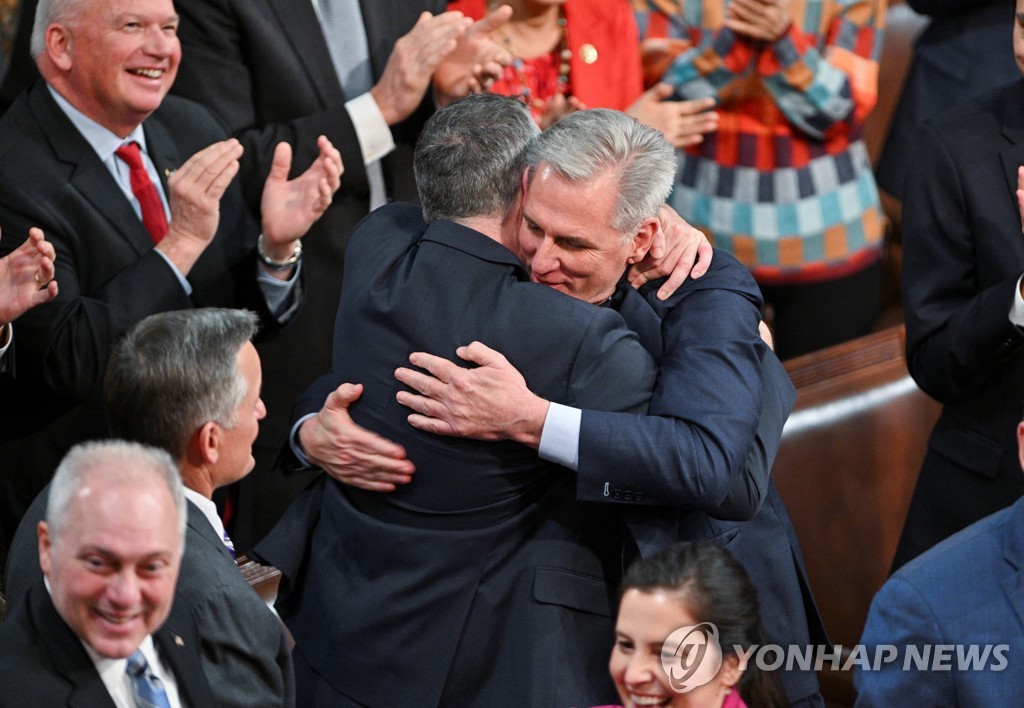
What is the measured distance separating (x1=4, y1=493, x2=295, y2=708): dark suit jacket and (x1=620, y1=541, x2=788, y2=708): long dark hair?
1.75ft

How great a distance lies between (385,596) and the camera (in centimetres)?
235

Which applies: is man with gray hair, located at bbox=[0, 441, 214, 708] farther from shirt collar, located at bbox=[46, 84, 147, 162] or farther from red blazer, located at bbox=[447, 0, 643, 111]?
red blazer, located at bbox=[447, 0, 643, 111]

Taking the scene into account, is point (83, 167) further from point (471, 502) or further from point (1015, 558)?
point (1015, 558)

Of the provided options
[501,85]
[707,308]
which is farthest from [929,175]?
[501,85]

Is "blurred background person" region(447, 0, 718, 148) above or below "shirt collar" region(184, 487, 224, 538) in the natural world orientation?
below

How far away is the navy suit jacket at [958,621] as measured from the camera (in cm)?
212

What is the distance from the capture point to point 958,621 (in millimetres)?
2146

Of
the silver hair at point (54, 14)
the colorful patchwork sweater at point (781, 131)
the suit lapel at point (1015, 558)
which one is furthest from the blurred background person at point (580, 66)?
the suit lapel at point (1015, 558)

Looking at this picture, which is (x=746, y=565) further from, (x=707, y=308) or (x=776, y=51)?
(x=776, y=51)

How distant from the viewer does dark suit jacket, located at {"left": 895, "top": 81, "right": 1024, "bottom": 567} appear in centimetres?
294

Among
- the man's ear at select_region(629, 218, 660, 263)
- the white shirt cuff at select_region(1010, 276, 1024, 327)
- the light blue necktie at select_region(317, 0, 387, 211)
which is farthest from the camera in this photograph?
the light blue necktie at select_region(317, 0, 387, 211)

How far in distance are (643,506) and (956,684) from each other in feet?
1.71

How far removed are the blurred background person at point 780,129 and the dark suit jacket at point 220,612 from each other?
2032 millimetres

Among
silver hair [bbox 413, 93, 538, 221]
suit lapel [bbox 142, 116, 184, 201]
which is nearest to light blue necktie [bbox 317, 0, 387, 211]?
suit lapel [bbox 142, 116, 184, 201]
